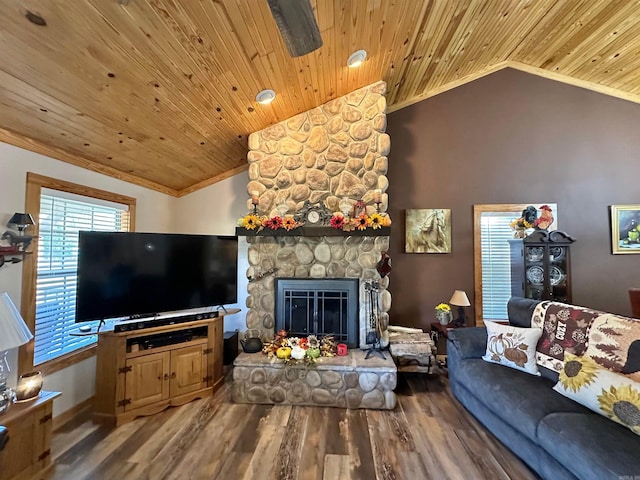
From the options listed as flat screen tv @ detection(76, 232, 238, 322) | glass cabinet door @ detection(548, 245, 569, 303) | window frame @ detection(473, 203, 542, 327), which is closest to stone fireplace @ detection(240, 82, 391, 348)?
flat screen tv @ detection(76, 232, 238, 322)

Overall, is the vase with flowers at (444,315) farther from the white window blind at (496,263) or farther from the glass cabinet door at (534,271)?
the glass cabinet door at (534,271)

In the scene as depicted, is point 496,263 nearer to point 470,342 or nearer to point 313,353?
point 470,342

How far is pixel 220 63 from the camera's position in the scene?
219 cm

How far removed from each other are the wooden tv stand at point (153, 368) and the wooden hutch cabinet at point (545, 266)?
3.74m

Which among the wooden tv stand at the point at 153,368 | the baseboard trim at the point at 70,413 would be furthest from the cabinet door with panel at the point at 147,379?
A: the baseboard trim at the point at 70,413

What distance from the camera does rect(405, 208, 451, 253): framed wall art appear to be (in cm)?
402

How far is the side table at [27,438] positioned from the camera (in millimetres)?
1760

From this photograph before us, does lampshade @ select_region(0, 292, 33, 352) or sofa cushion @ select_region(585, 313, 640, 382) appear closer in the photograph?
lampshade @ select_region(0, 292, 33, 352)

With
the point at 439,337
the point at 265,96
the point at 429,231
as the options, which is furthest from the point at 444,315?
the point at 265,96

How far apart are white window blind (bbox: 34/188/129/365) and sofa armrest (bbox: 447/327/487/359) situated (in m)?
3.66

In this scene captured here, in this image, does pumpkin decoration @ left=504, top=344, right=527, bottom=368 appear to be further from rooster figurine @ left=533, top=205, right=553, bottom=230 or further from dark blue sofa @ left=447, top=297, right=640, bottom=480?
rooster figurine @ left=533, top=205, right=553, bottom=230

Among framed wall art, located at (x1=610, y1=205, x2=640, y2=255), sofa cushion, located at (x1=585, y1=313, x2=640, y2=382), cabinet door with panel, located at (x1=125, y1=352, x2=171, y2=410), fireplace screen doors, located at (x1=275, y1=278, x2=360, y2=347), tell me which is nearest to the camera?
sofa cushion, located at (x1=585, y1=313, x2=640, y2=382)

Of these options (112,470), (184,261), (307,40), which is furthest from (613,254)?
(112,470)

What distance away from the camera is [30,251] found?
89.1 inches
